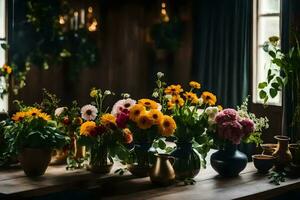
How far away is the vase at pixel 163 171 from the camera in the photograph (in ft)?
8.46

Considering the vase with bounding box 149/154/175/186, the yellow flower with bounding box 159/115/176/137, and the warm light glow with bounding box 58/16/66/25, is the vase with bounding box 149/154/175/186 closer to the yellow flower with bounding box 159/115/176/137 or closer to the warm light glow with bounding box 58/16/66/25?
the yellow flower with bounding box 159/115/176/137

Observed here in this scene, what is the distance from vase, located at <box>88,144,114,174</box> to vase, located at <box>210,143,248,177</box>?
0.53 metres

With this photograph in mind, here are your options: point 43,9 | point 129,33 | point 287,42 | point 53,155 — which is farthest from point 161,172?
point 129,33

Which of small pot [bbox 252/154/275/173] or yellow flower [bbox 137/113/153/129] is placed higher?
yellow flower [bbox 137/113/153/129]

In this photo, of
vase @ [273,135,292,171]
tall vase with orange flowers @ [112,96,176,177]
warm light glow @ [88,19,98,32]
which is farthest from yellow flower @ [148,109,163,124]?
warm light glow @ [88,19,98,32]

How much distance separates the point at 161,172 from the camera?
102 inches

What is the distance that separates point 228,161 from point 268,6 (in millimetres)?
3200

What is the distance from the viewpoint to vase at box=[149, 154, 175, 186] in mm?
2580

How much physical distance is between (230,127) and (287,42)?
2.66 m

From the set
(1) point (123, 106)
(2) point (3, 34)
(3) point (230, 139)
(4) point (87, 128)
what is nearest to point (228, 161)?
(3) point (230, 139)

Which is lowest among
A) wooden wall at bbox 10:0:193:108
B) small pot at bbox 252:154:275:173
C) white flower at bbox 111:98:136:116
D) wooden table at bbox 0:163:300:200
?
wooden table at bbox 0:163:300:200

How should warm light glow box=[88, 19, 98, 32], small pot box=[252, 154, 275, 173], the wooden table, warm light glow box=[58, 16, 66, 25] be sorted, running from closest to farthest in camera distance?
the wooden table, small pot box=[252, 154, 275, 173], warm light glow box=[58, 16, 66, 25], warm light glow box=[88, 19, 98, 32]

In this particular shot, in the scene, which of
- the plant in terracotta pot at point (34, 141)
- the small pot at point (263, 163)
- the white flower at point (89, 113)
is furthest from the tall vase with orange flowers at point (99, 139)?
the small pot at point (263, 163)

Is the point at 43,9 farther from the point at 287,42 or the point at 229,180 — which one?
the point at 229,180
